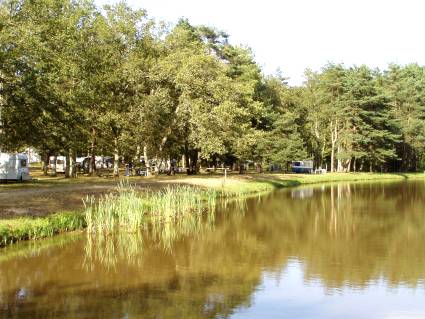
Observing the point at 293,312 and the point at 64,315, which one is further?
the point at 293,312

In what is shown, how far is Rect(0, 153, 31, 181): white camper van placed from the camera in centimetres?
3609

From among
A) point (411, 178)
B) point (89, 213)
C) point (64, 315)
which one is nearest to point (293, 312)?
point (64, 315)

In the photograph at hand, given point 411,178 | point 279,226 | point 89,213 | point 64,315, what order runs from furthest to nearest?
point 411,178 → point 279,226 → point 89,213 → point 64,315

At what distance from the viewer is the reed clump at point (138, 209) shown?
66.9ft

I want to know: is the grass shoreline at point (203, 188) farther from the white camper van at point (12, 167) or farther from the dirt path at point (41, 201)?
the white camper van at point (12, 167)

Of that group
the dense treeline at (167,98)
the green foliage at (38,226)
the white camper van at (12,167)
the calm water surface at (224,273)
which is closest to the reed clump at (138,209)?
the green foliage at (38,226)

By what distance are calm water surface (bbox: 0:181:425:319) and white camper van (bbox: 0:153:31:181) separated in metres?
17.9

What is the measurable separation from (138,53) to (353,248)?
30.0 m

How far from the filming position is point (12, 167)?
120 feet

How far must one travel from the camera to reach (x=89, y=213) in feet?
66.2

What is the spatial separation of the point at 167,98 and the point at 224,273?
92.8 feet

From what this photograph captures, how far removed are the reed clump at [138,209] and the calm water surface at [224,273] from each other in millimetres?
1009

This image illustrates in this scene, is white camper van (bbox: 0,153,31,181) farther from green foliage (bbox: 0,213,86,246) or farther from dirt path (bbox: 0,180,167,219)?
green foliage (bbox: 0,213,86,246)

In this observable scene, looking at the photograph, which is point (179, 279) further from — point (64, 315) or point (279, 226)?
point (279, 226)
